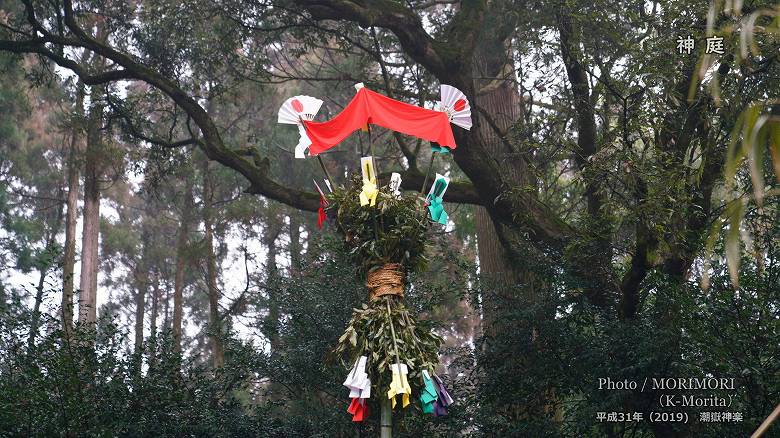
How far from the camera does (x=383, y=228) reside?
14.9 feet

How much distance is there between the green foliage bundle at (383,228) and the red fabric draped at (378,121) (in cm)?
28

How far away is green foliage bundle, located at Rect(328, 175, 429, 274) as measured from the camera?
446cm

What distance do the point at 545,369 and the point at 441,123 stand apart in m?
2.65

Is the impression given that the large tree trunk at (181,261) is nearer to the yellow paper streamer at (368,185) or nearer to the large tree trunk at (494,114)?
the large tree trunk at (494,114)

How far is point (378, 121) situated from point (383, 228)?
0.59 meters

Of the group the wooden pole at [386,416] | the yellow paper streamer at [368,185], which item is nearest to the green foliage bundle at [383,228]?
the yellow paper streamer at [368,185]

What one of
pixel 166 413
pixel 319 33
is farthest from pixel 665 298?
pixel 319 33

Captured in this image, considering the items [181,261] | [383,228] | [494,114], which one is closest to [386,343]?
[383,228]

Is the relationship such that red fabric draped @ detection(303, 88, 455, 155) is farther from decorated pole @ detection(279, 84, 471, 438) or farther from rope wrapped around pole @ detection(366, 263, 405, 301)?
rope wrapped around pole @ detection(366, 263, 405, 301)

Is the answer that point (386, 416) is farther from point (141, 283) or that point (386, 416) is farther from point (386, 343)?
point (141, 283)

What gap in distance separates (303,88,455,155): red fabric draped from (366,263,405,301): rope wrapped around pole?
0.76 meters

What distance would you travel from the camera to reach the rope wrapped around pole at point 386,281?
439 centimetres

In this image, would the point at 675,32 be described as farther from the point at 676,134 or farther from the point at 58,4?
the point at 58,4

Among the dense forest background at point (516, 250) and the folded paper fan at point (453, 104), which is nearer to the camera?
the folded paper fan at point (453, 104)
